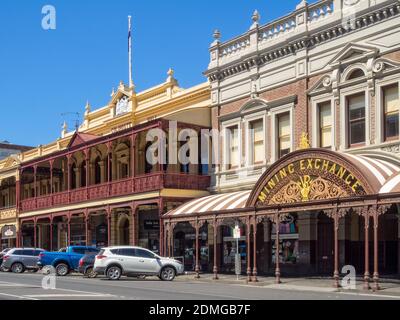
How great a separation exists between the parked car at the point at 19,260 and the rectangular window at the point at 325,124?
56.9ft

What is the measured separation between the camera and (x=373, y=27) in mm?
25375

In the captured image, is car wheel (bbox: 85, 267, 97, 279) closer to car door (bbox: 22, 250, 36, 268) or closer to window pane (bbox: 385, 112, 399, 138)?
car door (bbox: 22, 250, 36, 268)

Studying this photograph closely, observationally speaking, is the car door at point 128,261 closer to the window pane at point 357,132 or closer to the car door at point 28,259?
the window pane at point 357,132

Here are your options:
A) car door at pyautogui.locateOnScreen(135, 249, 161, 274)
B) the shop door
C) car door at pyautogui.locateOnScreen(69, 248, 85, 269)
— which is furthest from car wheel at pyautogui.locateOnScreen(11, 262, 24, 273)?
the shop door

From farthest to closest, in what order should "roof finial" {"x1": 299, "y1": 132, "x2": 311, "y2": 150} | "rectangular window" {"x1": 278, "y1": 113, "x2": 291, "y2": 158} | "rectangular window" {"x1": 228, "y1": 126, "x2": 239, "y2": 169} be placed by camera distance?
"rectangular window" {"x1": 228, "y1": 126, "x2": 239, "y2": 169}
"rectangular window" {"x1": 278, "y1": 113, "x2": 291, "y2": 158}
"roof finial" {"x1": 299, "y1": 132, "x2": 311, "y2": 150}

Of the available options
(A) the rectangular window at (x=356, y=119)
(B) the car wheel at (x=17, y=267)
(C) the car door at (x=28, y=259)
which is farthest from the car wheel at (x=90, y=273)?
(A) the rectangular window at (x=356, y=119)

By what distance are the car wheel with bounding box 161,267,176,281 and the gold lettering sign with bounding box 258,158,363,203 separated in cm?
505

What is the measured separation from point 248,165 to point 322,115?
4967 millimetres

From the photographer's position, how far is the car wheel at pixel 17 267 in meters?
36.6

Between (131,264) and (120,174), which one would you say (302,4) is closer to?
(131,264)

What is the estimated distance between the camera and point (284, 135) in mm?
29625

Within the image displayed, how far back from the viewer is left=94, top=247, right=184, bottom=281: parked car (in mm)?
28250

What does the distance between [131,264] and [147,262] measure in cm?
68
